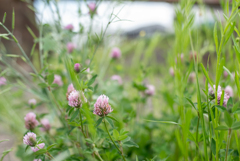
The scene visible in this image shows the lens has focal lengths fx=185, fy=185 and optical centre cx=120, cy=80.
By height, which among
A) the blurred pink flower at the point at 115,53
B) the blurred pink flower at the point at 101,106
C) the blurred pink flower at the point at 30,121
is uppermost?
the blurred pink flower at the point at 115,53

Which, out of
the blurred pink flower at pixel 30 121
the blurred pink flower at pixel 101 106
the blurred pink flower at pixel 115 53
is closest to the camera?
the blurred pink flower at pixel 101 106

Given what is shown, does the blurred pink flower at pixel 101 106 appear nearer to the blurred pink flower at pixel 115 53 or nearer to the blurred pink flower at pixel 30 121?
the blurred pink flower at pixel 30 121

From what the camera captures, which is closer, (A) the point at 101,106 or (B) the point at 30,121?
(A) the point at 101,106

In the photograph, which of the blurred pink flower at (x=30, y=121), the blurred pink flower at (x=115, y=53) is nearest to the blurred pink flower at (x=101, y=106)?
the blurred pink flower at (x=30, y=121)

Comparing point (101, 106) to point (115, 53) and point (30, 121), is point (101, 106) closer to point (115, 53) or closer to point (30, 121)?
point (30, 121)

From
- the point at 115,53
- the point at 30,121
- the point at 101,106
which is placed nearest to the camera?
the point at 101,106

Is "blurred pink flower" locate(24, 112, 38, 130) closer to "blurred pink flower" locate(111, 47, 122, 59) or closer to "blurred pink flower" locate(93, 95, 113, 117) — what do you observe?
"blurred pink flower" locate(93, 95, 113, 117)

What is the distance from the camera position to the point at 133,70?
1266mm

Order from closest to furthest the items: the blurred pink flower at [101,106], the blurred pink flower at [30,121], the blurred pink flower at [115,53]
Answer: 1. the blurred pink flower at [101,106]
2. the blurred pink flower at [30,121]
3. the blurred pink flower at [115,53]

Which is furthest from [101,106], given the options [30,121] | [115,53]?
[115,53]

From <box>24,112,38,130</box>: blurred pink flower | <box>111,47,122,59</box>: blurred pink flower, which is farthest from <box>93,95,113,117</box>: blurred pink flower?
<box>111,47,122,59</box>: blurred pink flower

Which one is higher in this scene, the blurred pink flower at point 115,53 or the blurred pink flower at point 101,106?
the blurred pink flower at point 115,53

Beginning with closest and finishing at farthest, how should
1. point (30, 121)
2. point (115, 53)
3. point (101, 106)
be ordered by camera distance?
1. point (101, 106)
2. point (30, 121)
3. point (115, 53)

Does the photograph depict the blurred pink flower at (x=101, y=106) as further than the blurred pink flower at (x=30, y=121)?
No
